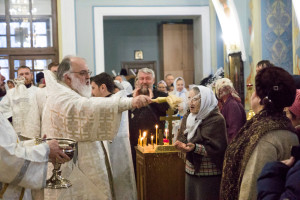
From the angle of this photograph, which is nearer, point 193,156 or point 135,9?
point 193,156

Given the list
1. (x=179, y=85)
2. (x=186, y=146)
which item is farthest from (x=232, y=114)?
(x=179, y=85)

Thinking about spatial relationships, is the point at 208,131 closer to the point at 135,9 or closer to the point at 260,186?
the point at 260,186

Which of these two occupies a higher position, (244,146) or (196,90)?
(196,90)

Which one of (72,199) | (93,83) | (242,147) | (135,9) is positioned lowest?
(72,199)

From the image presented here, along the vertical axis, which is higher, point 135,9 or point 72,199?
point 135,9

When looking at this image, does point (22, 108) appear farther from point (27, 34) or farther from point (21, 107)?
point (27, 34)

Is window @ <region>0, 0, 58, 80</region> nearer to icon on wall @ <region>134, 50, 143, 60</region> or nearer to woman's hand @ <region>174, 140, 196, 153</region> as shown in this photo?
icon on wall @ <region>134, 50, 143, 60</region>

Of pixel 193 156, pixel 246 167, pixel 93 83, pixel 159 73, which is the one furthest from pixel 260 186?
pixel 159 73

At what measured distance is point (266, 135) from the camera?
2.82 m

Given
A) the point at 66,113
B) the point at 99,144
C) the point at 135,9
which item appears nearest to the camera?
the point at 66,113

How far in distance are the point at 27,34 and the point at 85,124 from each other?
869 cm

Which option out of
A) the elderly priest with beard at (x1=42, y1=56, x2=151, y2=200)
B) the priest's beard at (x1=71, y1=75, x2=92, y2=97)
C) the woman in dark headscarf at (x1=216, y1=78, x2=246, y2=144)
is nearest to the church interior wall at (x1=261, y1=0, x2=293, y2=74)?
the woman in dark headscarf at (x1=216, y1=78, x2=246, y2=144)

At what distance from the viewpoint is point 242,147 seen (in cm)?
297

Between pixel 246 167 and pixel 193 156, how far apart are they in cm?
145
